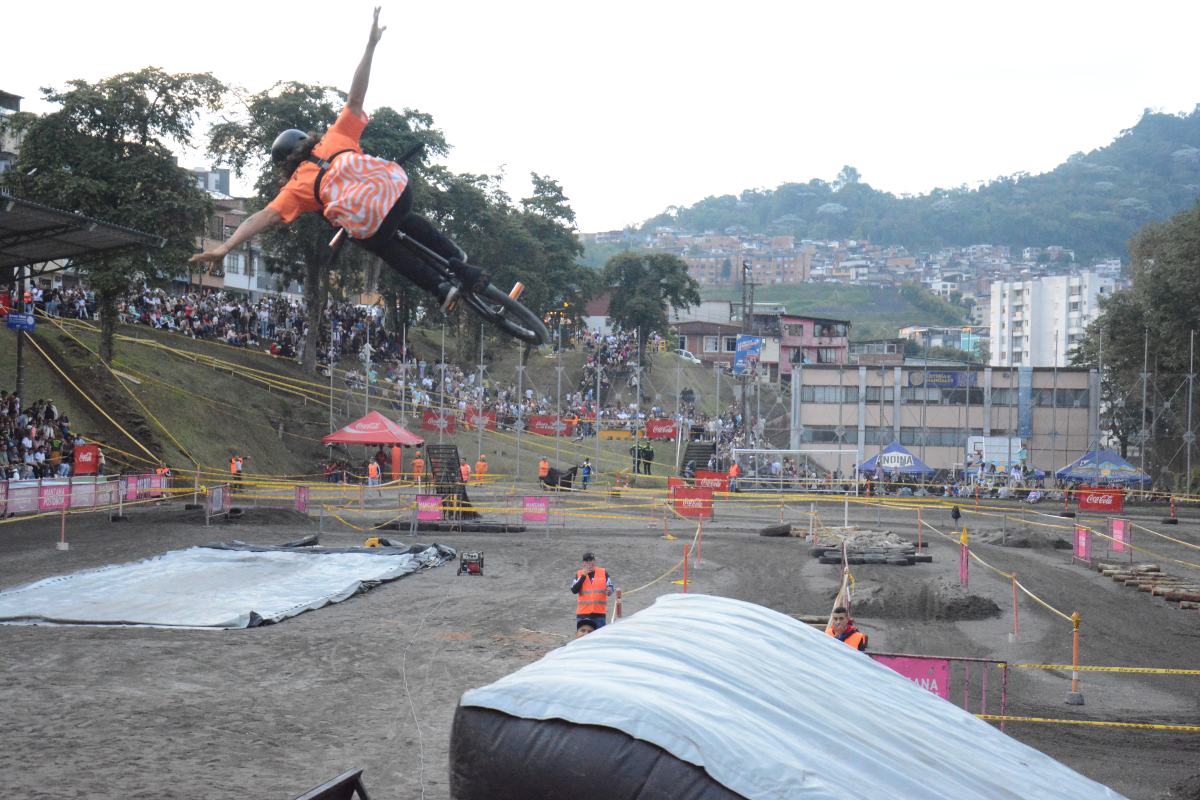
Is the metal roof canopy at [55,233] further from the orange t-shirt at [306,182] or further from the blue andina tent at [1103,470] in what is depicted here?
the blue andina tent at [1103,470]

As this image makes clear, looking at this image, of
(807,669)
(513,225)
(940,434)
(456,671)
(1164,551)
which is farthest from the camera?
(940,434)

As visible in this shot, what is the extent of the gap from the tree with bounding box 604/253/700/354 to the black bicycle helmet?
234 feet

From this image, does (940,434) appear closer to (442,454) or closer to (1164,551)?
(1164,551)

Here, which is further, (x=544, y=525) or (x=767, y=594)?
(x=544, y=525)

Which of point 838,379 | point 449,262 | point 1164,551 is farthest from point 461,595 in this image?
point 838,379

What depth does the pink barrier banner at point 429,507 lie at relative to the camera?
32.4 meters

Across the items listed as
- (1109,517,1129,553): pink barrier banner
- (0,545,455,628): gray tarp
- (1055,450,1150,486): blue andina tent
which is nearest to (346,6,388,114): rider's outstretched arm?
(0,545,455,628): gray tarp

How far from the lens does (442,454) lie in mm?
36281

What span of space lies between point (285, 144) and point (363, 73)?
3.36 ft

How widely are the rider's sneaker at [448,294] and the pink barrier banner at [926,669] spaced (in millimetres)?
5541

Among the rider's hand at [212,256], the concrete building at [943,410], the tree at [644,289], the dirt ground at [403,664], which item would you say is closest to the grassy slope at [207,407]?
the dirt ground at [403,664]

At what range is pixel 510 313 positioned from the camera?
11.1 metres

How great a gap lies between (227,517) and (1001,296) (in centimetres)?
17976

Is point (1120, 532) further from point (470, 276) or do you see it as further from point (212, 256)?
point (212, 256)
